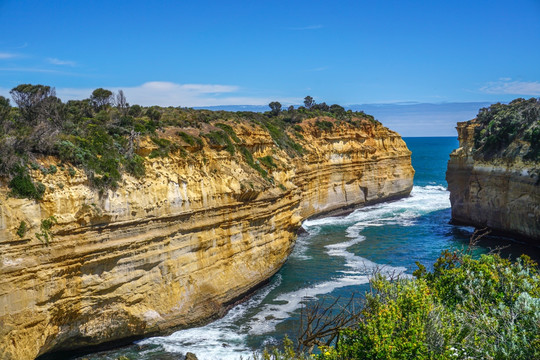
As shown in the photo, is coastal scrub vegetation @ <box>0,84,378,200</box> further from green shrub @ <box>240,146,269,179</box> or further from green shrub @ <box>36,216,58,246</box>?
green shrub @ <box>36,216,58,246</box>

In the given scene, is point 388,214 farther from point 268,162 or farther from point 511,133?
point 268,162

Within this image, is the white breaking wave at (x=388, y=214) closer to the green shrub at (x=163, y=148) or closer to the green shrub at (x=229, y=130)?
the green shrub at (x=229, y=130)

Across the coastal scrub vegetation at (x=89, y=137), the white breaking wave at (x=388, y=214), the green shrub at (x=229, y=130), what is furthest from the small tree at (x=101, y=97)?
the white breaking wave at (x=388, y=214)

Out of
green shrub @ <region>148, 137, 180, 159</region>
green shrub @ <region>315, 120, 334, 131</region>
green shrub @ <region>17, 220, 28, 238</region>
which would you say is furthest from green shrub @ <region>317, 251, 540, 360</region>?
green shrub @ <region>315, 120, 334, 131</region>

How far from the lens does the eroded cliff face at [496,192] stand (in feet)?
107

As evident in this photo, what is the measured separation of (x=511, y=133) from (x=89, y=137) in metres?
31.4

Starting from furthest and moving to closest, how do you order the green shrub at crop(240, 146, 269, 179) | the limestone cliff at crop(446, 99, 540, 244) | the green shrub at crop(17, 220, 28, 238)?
the limestone cliff at crop(446, 99, 540, 244), the green shrub at crop(240, 146, 269, 179), the green shrub at crop(17, 220, 28, 238)

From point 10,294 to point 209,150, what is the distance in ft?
39.9

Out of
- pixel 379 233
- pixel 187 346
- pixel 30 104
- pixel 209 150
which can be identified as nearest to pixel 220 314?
pixel 187 346

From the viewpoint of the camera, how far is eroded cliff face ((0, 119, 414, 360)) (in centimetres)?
1571

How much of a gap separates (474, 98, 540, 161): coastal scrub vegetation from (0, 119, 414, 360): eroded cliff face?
17687 mm

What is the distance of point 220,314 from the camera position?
22078 millimetres

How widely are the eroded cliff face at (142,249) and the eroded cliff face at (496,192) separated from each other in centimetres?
1581

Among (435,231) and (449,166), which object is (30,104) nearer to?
(435,231)
